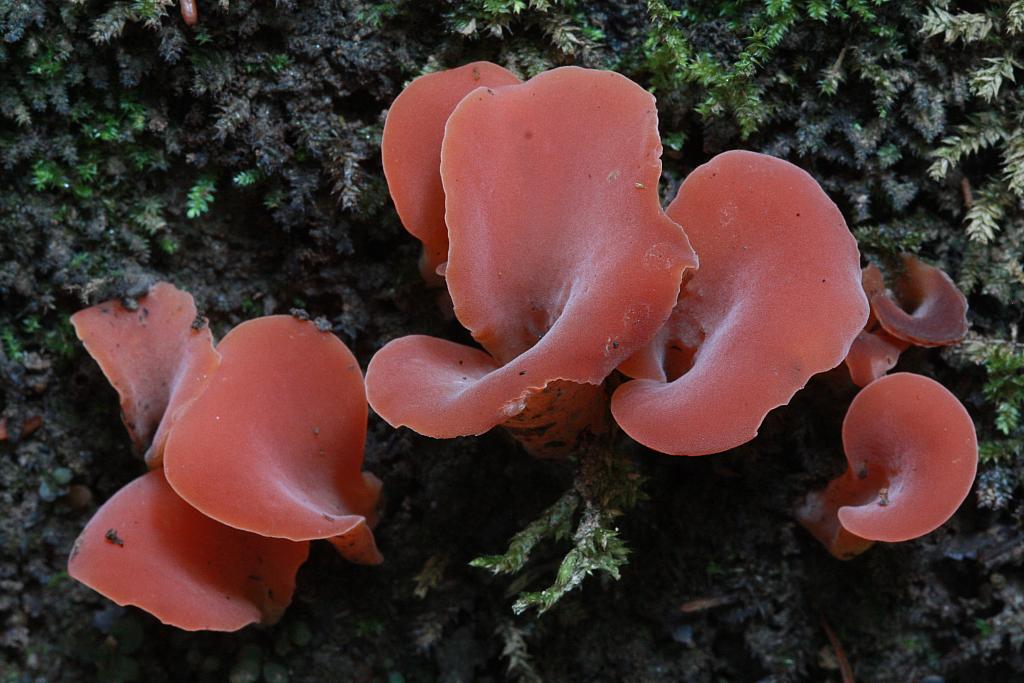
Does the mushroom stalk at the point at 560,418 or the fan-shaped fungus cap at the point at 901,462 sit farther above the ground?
the mushroom stalk at the point at 560,418

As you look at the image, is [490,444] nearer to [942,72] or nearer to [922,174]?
[922,174]

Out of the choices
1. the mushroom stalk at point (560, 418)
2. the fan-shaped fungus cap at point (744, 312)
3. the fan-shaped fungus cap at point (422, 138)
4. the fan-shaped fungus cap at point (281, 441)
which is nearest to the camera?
the fan-shaped fungus cap at point (744, 312)

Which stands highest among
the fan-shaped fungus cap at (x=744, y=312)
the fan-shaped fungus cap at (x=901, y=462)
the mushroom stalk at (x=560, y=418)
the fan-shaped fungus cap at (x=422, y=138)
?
the fan-shaped fungus cap at (x=422, y=138)

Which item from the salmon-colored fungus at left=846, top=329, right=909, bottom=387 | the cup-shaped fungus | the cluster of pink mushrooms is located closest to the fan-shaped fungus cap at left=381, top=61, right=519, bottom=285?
the cluster of pink mushrooms

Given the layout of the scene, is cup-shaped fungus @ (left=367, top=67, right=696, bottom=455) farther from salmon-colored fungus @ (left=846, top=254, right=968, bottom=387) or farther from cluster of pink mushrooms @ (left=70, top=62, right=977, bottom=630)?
salmon-colored fungus @ (left=846, top=254, right=968, bottom=387)

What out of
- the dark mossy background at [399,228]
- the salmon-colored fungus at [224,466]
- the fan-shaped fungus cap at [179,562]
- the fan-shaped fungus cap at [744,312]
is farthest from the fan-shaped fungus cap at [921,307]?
the fan-shaped fungus cap at [179,562]

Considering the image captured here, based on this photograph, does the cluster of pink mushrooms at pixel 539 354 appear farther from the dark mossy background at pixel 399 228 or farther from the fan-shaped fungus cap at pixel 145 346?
the dark mossy background at pixel 399 228

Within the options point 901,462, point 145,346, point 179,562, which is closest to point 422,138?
point 145,346

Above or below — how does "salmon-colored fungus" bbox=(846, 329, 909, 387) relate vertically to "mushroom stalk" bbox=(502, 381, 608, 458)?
below
